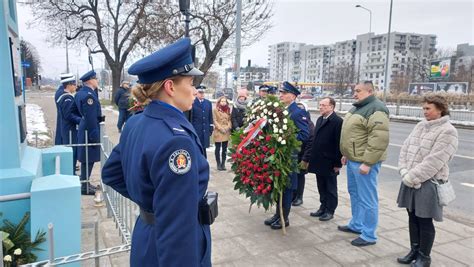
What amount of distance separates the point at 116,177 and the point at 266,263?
2.41 metres

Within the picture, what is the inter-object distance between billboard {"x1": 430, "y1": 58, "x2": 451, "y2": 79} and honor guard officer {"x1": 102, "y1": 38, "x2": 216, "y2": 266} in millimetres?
42789

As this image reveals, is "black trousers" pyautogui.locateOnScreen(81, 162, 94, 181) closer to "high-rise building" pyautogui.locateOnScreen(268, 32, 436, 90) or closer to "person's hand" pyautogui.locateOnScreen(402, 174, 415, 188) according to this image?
"person's hand" pyautogui.locateOnScreen(402, 174, 415, 188)

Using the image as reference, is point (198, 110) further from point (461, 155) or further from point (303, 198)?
point (461, 155)

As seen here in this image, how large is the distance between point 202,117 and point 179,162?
21.5 ft

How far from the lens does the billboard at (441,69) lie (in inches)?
1496

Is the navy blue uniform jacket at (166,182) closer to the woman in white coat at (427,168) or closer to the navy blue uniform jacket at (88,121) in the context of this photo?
the woman in white coat at (427,168)

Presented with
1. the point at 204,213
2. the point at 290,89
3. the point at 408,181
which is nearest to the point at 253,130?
the point at 290,89

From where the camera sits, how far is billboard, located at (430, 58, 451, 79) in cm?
3800

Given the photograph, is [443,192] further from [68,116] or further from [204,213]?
[68,116]

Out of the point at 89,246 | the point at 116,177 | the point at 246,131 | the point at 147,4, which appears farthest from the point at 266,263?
the point at 147,4

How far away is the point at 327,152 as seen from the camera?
17.4ft

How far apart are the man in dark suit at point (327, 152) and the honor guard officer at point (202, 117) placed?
3270 mm

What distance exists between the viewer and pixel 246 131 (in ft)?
16.0

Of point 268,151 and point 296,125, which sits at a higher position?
point 296,125
